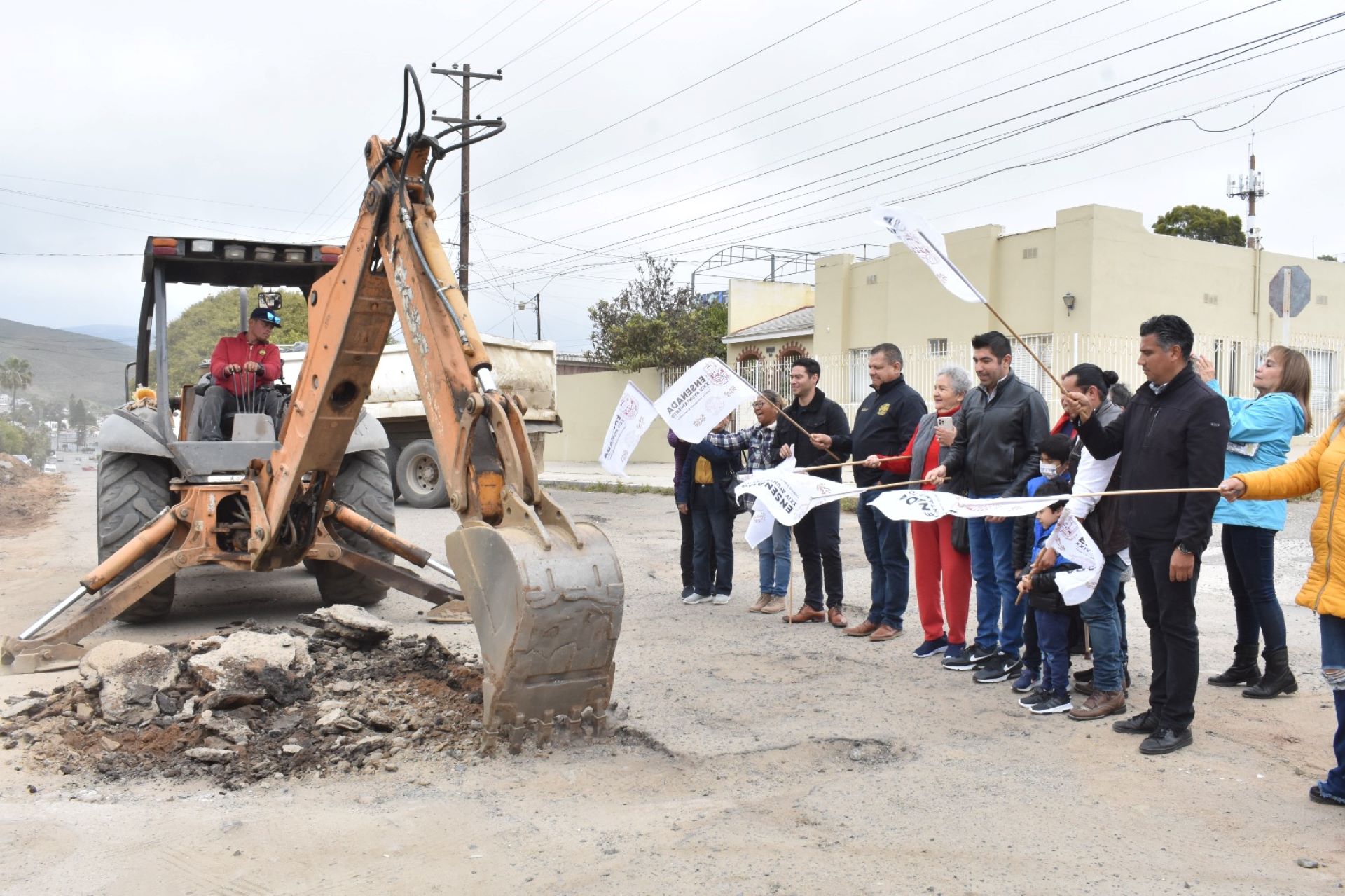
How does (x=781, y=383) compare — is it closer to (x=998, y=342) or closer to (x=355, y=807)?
(x=998, y=342)

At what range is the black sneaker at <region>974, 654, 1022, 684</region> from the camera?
612cm

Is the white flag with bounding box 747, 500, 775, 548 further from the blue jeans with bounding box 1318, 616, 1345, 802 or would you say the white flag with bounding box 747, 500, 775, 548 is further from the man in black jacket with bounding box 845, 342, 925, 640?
the blue jeans with bounding box 1318, 616, 1345, 802

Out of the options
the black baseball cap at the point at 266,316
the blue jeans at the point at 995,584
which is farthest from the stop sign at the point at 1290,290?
the black baseball cap at the point at 266,316

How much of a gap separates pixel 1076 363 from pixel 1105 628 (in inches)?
489

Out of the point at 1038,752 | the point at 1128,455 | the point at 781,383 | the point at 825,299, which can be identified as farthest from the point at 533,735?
the point at 825,299

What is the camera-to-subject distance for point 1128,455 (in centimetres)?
515

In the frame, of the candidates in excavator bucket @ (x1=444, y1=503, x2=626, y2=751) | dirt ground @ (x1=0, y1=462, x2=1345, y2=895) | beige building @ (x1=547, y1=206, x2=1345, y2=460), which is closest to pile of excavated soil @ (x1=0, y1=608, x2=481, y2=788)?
dirt ground @ (x1=0, y1=462, x2=1345, y2=895)

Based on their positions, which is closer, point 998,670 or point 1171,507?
point 1171,507

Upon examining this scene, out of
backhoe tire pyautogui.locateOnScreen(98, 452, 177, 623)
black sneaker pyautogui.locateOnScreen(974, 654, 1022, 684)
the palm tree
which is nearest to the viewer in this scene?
black sneaker pyautogui.locateOnScreen(974, 654, 1022, 684)

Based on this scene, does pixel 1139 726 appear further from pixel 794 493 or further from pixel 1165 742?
pixel 794 493

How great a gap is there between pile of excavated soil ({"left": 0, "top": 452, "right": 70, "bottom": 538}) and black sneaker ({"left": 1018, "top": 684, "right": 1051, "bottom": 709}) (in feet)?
44.1

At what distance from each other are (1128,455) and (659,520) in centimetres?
1016

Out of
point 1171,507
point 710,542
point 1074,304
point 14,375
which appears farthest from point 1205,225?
point 14,375

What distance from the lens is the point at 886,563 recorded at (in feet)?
24.2
